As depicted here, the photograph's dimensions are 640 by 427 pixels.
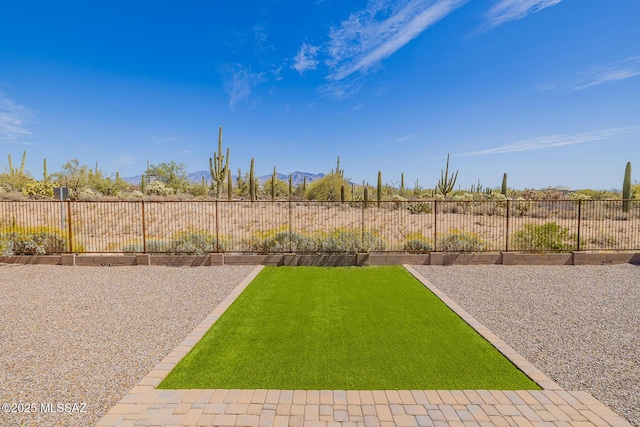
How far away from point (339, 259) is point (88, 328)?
669 centimetres

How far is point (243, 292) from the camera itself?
7.45 metres

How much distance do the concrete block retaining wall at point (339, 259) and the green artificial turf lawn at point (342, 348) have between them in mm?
2879

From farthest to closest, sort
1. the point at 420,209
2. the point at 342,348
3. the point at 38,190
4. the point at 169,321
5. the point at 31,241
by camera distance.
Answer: the point at 38,190 < the point at 420,209 < the point at 31,241 < the point at 169,321 < the point at 342,348

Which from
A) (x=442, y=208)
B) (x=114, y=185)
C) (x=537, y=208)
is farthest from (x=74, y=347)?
(x=114, y=185)

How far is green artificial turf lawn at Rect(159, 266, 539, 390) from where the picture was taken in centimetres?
382

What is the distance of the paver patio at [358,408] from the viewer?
3135 millimetres

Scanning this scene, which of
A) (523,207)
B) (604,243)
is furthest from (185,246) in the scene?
(523,207)

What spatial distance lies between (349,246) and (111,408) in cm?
808

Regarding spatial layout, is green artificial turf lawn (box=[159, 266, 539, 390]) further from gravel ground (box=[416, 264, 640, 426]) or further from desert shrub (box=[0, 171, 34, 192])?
desert shrub (box=[0, 171, 34, 192])

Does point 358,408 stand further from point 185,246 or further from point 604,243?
point 604,243

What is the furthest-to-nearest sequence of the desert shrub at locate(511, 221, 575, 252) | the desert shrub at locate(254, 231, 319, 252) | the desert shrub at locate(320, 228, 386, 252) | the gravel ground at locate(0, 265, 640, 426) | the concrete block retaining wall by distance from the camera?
the desert shrub at locate(511, 221, 575, 252) → the desert shrub at locate(254, 231, 319, 252) → the desert shrub at locate(320, 228, 386, 252) → the concrete block retaining wall → the gravel ground at locate(0, 265, 640, 426)

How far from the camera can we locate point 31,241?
34.6 feet

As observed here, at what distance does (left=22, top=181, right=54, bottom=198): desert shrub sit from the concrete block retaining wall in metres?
22.6

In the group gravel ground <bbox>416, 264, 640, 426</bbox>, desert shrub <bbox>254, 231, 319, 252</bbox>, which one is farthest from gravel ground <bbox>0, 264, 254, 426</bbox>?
gravel ground <bbox>416, 264, 640, 426</bbox>
